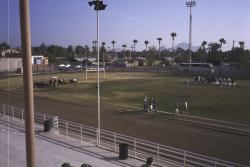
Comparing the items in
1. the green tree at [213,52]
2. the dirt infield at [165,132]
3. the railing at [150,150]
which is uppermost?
the green tree at [213,52]

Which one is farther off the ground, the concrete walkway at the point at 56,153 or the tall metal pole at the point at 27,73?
the tall metal pole at the point at 27,73

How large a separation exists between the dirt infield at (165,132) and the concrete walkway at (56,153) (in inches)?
195

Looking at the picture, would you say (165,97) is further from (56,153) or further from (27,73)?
(27,73)

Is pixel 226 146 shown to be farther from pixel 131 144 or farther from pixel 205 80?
pixel 205 80

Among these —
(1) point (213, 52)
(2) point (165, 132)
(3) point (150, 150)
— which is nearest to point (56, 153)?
(3) point (150, 150)

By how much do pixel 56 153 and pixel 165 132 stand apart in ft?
30.7

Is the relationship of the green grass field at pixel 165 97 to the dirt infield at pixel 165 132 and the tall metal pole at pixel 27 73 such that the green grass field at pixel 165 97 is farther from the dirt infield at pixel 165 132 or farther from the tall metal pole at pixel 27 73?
the tall metal pole at pixel 27 73

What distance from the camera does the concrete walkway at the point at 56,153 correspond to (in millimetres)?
20531

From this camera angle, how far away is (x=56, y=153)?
2244 cm

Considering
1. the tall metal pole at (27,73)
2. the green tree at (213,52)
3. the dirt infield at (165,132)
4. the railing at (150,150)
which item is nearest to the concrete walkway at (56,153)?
the railing at (150,150)

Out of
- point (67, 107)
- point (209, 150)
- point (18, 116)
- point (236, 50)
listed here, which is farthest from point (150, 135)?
point (236, 50)

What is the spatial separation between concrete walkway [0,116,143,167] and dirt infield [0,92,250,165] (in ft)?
16.2

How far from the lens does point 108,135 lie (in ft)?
91.8

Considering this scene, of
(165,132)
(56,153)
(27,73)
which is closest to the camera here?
(27,73)
